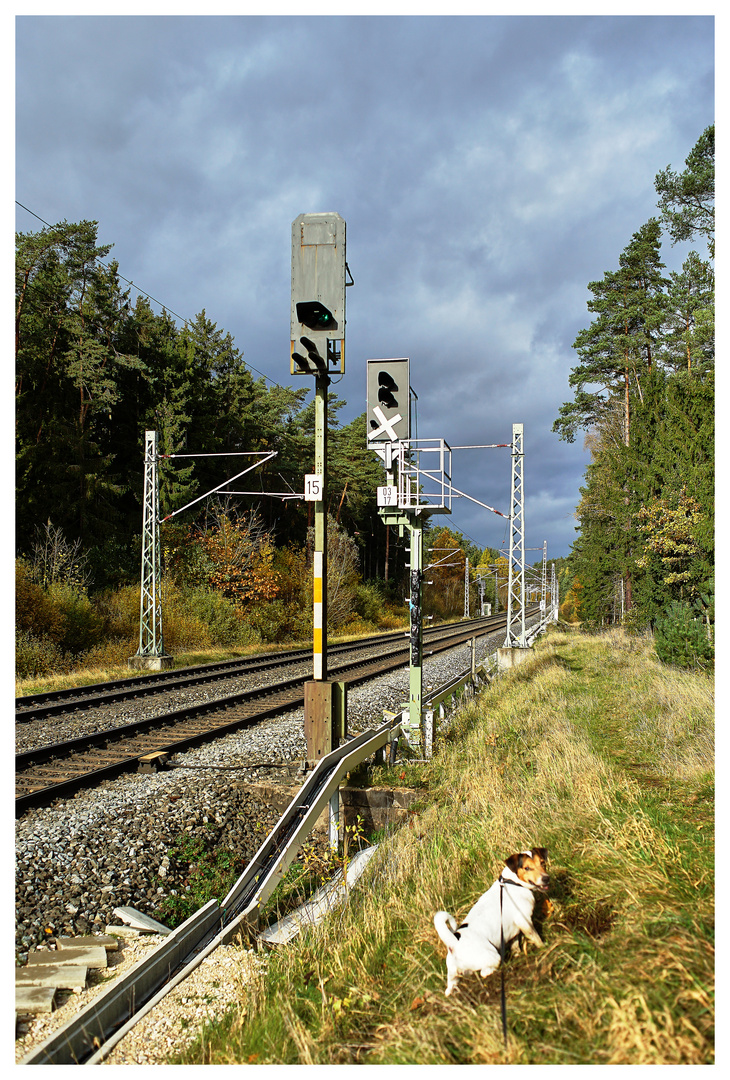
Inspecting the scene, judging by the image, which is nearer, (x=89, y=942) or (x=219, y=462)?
(x=89, y=942)

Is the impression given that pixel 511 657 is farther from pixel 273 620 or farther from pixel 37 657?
pixel 273 620

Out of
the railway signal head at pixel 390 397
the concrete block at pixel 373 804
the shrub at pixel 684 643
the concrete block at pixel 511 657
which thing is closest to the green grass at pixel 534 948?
the concrete block at pixel 373 804

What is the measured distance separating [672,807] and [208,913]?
139 inches

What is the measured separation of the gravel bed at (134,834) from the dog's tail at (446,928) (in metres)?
1.47

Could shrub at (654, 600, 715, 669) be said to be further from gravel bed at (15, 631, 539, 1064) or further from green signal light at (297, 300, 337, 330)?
green signal light at (297, 300, 337, 330)

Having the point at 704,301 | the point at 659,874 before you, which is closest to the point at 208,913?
the point at 659,874

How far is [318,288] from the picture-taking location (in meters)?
6.75

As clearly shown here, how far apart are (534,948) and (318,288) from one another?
609 cm

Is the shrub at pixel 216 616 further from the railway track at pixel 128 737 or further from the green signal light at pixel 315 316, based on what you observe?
the green signal light at pixel 315 316

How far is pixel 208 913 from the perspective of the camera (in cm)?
444

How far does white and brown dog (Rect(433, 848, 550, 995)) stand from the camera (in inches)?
116

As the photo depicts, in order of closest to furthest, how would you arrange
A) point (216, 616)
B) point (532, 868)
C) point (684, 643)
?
point (532, 868), point (684, 643), point (216, 616)

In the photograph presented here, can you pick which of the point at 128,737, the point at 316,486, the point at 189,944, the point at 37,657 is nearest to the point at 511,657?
the point at 128,737

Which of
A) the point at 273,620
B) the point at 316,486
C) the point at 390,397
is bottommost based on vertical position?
the point at 273,620
